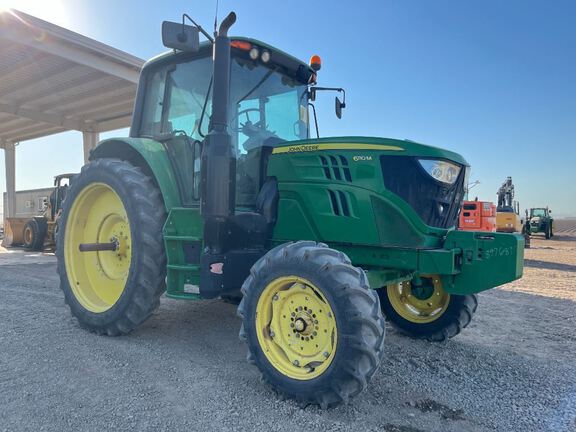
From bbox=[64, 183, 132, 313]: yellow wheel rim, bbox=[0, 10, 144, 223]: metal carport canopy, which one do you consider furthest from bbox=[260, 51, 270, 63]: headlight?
bbox=[0, 10, 144, 223]: metal carport canopy

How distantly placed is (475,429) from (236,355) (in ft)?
5.96

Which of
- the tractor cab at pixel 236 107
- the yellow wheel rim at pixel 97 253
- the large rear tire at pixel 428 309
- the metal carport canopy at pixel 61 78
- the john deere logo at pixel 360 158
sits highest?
the metal carport canopy at pixel 61 78

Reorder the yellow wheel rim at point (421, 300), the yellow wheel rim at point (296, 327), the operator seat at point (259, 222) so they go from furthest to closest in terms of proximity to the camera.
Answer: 1. the yellow wheel rim at point (421, 300)
2. the operator seat at point (259, 222)
3. the yellow wheel rim at point (296, 327)

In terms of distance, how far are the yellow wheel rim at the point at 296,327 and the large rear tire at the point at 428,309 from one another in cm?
170

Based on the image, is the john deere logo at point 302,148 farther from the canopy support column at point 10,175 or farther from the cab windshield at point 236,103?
the canopy support column at point 10,175

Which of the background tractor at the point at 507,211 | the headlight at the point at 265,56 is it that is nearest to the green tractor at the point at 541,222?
the background tractor at the point at 507,211

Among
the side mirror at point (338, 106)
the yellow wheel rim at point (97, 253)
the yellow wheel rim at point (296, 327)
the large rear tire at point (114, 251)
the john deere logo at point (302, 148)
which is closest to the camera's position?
the yellow wheel rim at point (296, 327)

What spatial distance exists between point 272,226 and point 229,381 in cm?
123

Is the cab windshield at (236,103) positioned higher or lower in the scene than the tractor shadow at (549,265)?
higher

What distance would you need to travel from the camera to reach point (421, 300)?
410 cm

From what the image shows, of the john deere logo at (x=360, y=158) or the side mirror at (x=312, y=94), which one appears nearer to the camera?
the john deere logo at (x=360, y=158)

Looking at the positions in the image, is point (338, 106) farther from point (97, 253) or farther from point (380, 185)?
point (97, 253)

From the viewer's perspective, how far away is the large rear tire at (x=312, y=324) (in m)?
2.47

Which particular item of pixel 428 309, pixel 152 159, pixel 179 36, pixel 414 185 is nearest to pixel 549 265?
pixel 428 309
